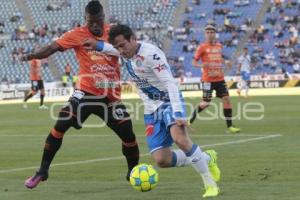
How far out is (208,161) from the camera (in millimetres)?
10164

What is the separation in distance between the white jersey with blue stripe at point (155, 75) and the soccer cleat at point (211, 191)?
39.2 inches

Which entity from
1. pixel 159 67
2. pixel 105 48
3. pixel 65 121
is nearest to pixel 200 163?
pixel 159 67

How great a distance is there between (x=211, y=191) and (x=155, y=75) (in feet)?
5.25

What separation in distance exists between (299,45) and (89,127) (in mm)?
34206

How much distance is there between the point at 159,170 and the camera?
12.5 meters

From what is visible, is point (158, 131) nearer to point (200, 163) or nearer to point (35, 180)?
point (200, 163)

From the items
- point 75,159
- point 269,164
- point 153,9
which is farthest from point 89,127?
point 153,9

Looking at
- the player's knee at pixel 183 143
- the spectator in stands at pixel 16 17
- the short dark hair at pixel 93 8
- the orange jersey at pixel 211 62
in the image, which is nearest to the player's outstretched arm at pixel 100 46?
the short dark hair at pixel 93 8

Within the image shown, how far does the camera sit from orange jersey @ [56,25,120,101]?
36.3ft

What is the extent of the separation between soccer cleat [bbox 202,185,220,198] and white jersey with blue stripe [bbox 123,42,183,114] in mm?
995

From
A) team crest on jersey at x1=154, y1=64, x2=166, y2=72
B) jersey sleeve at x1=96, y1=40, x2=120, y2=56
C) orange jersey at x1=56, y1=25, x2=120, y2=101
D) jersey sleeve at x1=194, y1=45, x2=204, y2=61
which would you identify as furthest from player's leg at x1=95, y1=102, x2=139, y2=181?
jersey sleeve at x1=194, y1=45, x2=204, y2=61

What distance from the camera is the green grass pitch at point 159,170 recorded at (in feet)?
32.1

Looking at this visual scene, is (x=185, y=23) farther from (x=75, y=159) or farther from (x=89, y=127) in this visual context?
(x=75, y=159)

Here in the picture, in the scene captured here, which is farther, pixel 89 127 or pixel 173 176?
pixel 89 127
